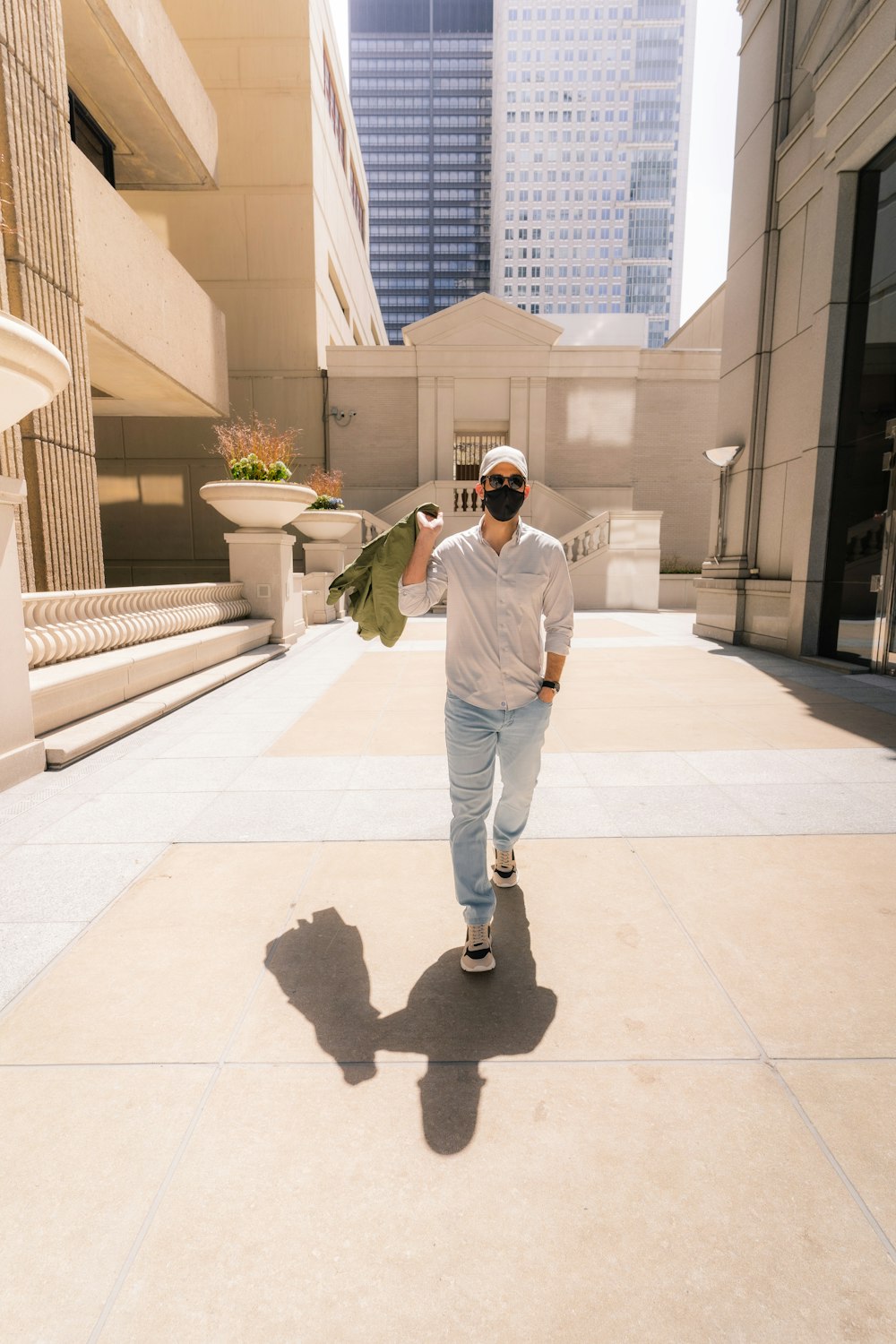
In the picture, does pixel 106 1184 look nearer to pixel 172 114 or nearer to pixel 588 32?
pixel 172 114

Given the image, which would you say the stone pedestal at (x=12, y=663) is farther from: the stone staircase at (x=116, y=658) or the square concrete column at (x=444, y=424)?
the square concrete column at (x=444, y=424)

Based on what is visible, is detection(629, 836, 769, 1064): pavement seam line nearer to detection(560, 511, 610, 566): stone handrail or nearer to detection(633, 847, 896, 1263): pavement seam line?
detection(633, 847, 896, 1263): pavement seam line

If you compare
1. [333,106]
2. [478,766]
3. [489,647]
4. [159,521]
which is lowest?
[478,766]

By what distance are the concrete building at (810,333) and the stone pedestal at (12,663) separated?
8830mm

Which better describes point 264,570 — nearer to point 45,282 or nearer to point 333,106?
point 45,282

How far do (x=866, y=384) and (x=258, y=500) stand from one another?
26.4 ft

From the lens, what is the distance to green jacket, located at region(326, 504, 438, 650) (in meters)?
2.76

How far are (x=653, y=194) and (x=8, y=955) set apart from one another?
6278 inches

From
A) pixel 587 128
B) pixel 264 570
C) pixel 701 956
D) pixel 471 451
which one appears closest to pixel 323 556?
pixel 264 570

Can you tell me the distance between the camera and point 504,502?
2549 millimetres

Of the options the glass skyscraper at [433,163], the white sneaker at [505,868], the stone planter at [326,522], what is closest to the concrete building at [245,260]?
the stone planter at [326,522]

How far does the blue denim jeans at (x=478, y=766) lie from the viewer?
2.54 metres

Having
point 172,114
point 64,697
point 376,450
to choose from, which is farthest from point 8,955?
point 376,450

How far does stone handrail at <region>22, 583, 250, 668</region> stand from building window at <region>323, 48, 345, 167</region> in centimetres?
2036
